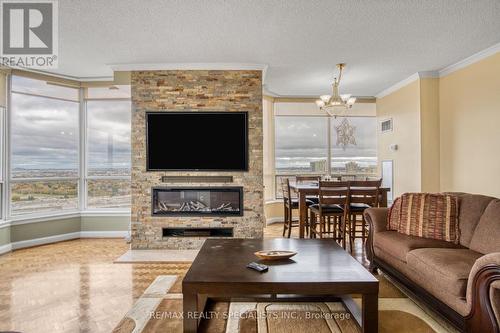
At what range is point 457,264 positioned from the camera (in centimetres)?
234

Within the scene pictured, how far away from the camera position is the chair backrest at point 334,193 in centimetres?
437

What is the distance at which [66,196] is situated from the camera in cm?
546

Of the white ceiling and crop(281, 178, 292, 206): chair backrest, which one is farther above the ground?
the white ceiling

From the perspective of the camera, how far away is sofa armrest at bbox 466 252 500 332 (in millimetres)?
1912

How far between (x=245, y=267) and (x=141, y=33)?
113 inches

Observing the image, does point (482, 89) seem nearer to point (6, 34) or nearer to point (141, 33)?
point (141, 33)

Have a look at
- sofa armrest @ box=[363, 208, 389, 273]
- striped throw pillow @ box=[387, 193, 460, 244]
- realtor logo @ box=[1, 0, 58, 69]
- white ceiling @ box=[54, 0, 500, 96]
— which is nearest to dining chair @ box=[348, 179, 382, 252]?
sofa armrest @ box=[363, 208, 389, 273]

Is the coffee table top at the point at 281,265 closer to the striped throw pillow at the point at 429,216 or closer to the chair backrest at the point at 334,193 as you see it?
the striped throw pillow at the point at 429,216

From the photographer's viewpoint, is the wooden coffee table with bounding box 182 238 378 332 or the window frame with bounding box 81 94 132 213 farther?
the window frame with bounding box 81 94 132 213

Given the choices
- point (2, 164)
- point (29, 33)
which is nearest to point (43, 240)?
point (2, 164)

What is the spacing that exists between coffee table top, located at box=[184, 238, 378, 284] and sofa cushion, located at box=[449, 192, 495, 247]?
118cm

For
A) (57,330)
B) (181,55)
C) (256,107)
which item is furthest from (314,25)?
(57,330)

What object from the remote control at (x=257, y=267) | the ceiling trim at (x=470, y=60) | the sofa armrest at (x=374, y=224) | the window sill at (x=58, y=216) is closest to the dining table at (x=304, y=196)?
the sofa armrest at (x=374, y=224)

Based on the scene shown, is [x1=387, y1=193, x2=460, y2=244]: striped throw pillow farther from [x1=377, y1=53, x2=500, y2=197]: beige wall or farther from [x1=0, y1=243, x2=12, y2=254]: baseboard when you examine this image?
[x1=0, y1=243, x2=12, y2=254]: baseboard
